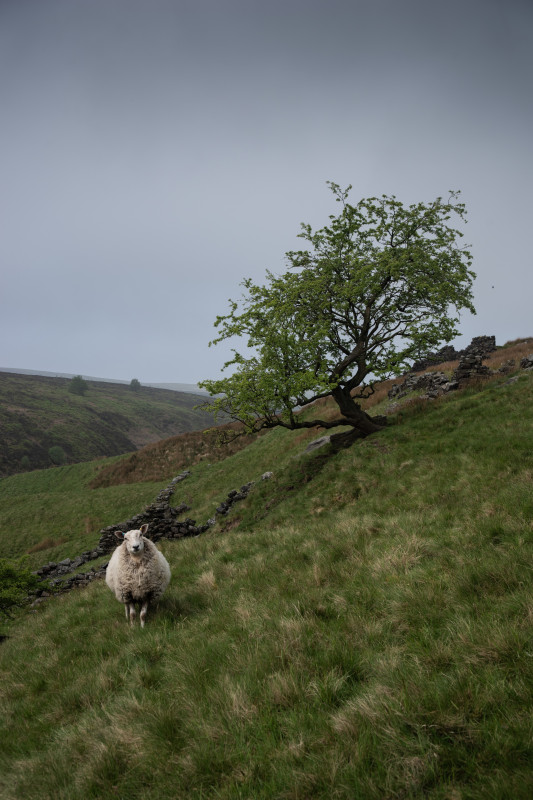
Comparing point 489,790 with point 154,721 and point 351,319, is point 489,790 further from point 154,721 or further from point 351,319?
point 351,319

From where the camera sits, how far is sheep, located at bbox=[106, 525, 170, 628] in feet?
22.7

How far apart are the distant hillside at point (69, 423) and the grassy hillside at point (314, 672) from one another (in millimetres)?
56416

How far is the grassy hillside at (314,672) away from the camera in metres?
2.34

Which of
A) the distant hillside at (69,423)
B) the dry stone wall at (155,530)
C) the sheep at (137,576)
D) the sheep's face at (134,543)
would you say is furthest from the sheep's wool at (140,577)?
the distant hillside at (69,423)

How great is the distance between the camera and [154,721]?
3312 mm

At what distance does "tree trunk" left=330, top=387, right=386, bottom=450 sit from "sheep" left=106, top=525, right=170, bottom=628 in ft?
38.9

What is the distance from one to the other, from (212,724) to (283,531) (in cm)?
749

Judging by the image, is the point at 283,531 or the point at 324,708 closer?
the point at 324,708

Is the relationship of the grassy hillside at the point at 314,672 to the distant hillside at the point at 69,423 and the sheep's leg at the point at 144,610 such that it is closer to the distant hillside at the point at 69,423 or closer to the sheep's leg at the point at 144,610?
the sheep's leg at the point at 144,610

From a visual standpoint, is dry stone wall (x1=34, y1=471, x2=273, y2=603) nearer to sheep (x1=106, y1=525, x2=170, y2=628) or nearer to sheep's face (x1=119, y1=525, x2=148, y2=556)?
sheep (x1=106, y1=525, x2=170, y2=628)

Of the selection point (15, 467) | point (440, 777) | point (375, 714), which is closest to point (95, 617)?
point (375, 714)

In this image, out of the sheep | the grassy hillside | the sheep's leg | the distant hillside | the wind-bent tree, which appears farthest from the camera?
the distant hillside

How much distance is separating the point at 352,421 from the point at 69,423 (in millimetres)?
106270

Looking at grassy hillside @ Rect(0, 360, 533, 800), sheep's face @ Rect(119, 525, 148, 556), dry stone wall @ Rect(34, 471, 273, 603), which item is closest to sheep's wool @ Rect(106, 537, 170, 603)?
sheep's face @ Rect(119, 525, 148, 556)
